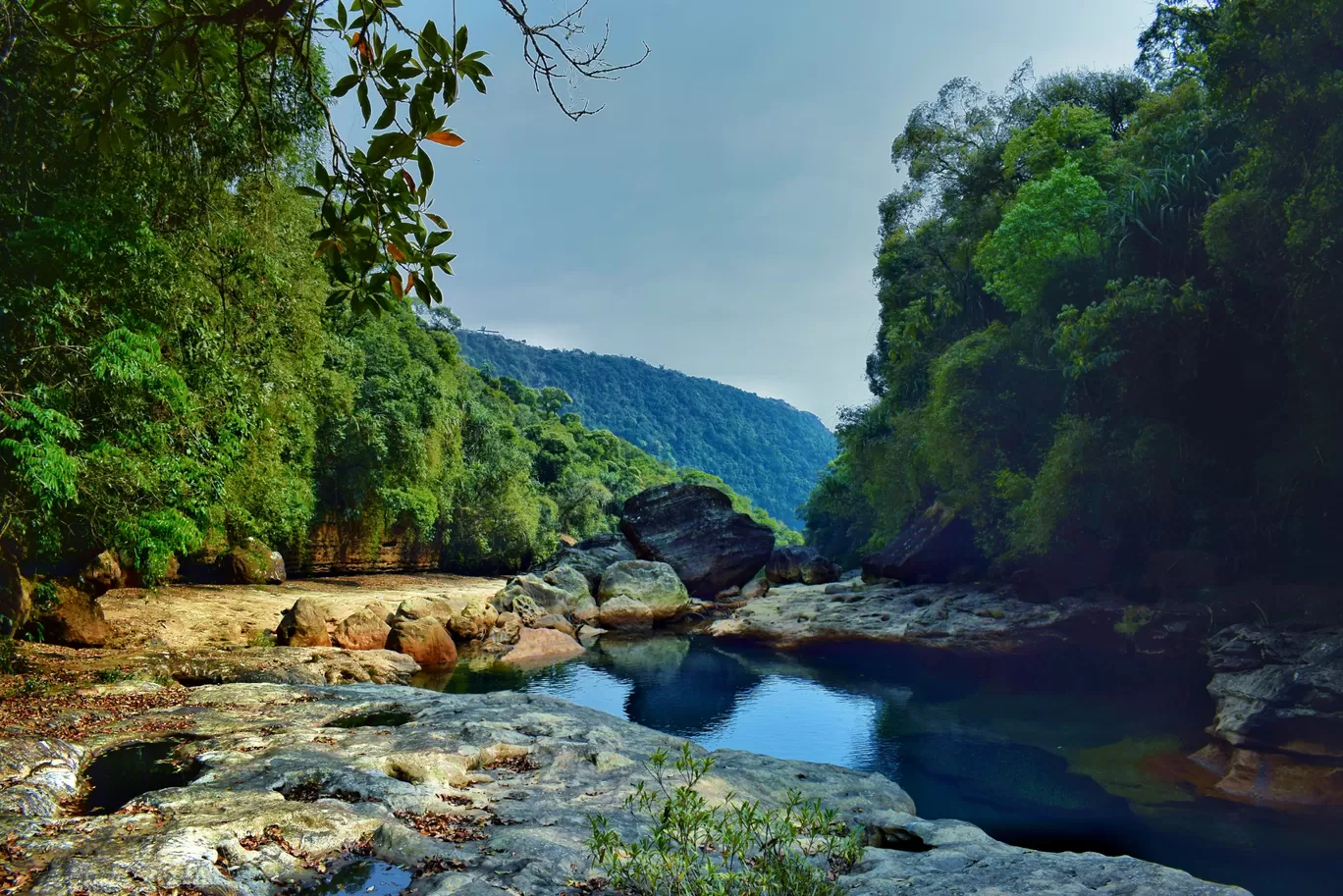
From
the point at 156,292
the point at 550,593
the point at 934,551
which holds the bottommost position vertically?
the point at 550,593

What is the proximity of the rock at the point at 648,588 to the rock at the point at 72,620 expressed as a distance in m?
15.0

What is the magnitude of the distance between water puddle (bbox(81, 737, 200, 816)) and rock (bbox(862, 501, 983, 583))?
2233cm

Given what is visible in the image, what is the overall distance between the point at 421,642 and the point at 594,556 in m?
13.9

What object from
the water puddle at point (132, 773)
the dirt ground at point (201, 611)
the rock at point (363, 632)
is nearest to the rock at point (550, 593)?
the dirt ground at point (201, 611)

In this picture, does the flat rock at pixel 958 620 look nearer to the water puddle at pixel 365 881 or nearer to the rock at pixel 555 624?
the rock at pixel 555 624

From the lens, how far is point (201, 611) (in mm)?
16219

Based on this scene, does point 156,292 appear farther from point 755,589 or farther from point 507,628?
point 755,589

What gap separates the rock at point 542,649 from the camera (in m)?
18.8

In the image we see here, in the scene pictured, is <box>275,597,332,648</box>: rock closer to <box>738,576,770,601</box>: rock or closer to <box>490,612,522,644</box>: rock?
<box>490,612,522,644</box>: rock

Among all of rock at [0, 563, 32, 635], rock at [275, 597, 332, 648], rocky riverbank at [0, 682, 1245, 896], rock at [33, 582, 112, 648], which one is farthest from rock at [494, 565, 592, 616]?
rocky riverbank at [0, 682, 1245, 896]

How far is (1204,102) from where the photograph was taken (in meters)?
16.1

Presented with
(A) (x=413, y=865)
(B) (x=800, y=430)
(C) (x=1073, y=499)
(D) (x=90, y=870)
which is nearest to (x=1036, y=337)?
(C) (x=1073, y=499)

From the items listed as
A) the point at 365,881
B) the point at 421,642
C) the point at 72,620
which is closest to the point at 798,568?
the point at 421,642

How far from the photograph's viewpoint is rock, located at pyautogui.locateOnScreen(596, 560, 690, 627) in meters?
25.8
